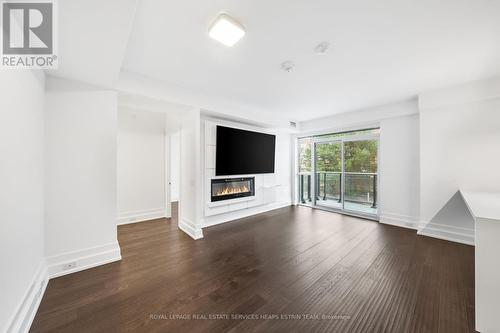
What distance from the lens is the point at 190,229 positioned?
3.51 m

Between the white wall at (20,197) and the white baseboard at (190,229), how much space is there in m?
1.85

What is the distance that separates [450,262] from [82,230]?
500cm

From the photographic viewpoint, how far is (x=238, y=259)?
2586 mm

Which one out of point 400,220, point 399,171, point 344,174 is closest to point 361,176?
point 344,174

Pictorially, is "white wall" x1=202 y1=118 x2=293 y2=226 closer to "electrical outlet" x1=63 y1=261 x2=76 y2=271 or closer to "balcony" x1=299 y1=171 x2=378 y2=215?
"balcony" x1=299 y1=171 x2=378 y2=215

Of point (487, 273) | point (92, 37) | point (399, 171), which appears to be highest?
point (92, 37)

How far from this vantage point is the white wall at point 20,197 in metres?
1.29

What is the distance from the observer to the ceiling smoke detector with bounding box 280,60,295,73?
7.87 feet

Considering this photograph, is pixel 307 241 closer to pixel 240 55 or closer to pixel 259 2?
pixel 240 55

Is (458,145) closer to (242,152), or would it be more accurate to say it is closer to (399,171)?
(399,171)

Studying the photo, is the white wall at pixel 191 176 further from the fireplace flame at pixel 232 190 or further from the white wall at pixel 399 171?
the white wall at pixel 399 171

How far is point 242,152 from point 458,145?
13.3ft

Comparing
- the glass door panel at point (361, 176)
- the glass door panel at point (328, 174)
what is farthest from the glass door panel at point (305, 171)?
the glass door panel at point (361, 176)

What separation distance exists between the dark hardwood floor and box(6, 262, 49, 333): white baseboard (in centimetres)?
6
